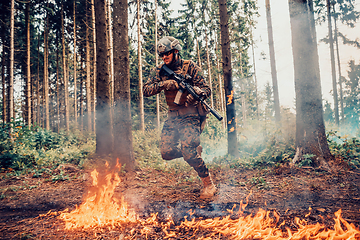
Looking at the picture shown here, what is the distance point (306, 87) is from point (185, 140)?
396 cm

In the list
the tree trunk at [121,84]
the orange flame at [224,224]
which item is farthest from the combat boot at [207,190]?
the tree trunk at [121,84]

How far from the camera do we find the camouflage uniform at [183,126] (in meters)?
3.88

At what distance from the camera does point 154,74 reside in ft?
13.4

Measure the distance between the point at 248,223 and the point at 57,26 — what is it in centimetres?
2337

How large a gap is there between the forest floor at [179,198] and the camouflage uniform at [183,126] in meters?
0.85

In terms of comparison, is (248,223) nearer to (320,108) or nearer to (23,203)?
(320,108)

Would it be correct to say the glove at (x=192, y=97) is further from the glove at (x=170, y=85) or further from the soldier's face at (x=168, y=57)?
the soldier's face at (x=168, y=57)

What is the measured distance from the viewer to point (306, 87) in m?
→ 5.36

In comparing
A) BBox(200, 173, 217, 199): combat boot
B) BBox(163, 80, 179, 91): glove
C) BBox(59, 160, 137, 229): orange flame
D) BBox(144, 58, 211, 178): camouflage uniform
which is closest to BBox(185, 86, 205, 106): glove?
BBox(144, 58, 211, 178): camouflage uniform

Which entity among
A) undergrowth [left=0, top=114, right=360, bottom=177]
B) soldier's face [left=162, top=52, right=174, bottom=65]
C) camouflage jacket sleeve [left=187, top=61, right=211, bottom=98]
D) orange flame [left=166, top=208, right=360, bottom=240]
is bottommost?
orange flame [left=166, top=208, right=360, bottom=240]

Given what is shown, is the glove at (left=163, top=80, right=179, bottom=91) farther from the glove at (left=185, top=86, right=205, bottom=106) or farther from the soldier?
the glove at (left=185, top=86, right=205, bottom=106)

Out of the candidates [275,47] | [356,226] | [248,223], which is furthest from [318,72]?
[275,47]

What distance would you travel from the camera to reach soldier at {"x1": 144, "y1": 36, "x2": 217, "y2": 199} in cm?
379

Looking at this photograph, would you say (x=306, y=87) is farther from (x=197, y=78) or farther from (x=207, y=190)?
(x=207, y=190)
